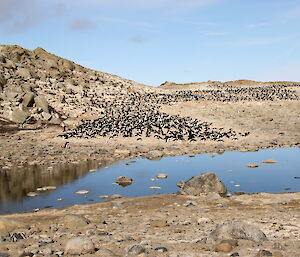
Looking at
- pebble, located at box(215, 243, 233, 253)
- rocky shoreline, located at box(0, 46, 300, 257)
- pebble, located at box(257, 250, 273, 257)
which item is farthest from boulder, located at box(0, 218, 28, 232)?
pebble, located at box(257, 250, 273, 257)

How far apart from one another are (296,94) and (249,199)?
3275 cm

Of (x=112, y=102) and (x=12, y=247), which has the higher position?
(x=112, y=102)

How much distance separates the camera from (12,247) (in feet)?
26.0

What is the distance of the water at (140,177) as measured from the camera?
13625mm

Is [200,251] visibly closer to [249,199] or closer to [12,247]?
[12,247]

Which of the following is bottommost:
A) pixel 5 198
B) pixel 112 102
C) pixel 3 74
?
pixel 5 198

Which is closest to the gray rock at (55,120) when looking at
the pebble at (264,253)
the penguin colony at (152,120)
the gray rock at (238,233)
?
the penguin colony at (152,120)

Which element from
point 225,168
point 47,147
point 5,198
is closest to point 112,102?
point 47,147

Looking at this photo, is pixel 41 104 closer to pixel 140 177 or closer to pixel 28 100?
pixel 28 100

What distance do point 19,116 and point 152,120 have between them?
1068 centimetres

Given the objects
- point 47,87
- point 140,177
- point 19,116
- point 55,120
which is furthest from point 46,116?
point 140,177

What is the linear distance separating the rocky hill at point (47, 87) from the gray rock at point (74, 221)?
1981cm

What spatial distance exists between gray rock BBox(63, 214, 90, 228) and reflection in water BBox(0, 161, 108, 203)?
4.47 meters

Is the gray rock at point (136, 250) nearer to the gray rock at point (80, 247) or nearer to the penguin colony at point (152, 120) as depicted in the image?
the gray rock at point (80, 247)
